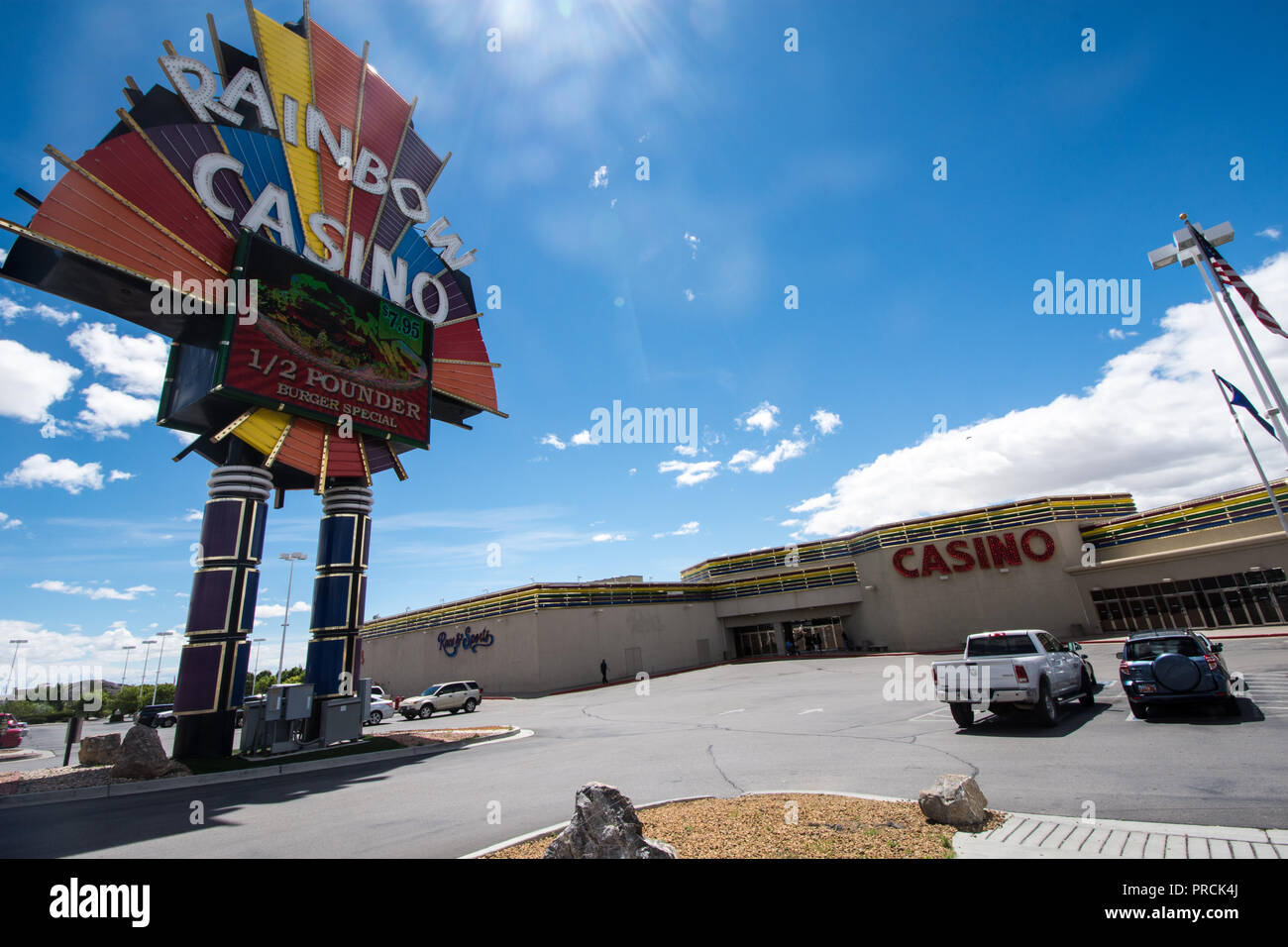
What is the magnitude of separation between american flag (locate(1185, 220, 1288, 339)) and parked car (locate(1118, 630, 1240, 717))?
22.0 feet

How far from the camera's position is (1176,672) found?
10.6m

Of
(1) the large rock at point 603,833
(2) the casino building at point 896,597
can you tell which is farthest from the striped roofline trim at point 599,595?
(1) the large rock at point 603,833

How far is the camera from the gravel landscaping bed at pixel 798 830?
17.2 feet

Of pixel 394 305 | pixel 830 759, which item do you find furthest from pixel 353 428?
pixel 830 759

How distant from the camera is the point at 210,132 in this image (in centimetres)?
1599

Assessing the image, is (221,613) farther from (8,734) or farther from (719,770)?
(8,734)

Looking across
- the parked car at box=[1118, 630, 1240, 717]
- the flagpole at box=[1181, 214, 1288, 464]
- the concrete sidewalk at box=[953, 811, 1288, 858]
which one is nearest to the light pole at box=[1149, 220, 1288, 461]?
the flagpole at box=[1181, 214, 1288, 464]

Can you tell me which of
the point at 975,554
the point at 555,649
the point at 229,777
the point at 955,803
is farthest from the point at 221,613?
the point at 975,554

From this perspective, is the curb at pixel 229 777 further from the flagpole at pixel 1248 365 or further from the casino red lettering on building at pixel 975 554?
the casino red lettering on building at pixel 975 554

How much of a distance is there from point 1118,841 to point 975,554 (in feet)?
114

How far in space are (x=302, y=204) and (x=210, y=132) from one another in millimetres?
2725

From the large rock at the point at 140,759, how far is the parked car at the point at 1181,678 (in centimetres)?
1986
